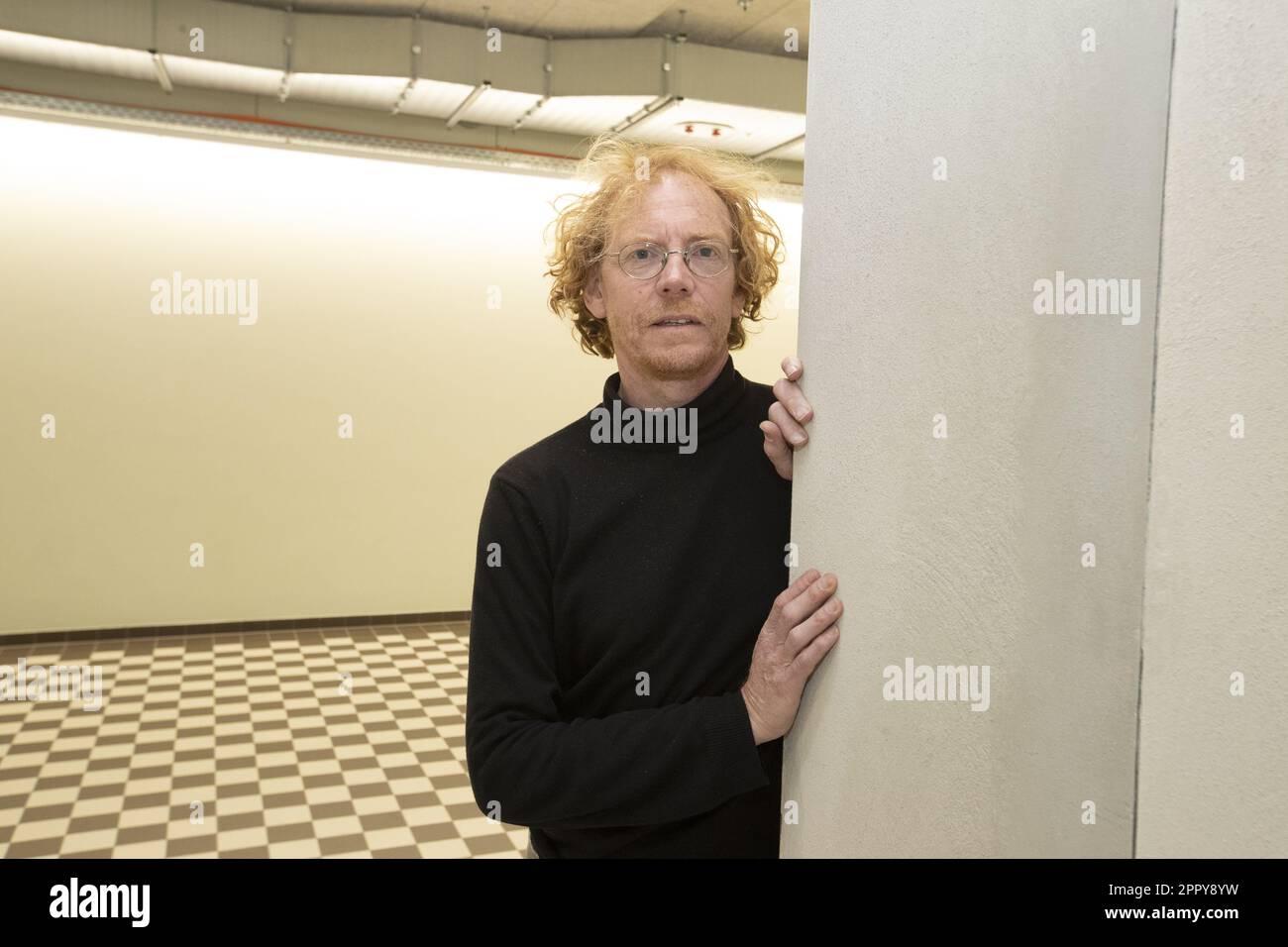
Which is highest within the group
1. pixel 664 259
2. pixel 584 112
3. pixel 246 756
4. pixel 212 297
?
pixel 584 112

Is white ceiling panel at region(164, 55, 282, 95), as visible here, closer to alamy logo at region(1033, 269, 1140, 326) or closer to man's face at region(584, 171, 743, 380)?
man's face at region(584, 171, 743, 380)

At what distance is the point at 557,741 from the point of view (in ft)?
4.95

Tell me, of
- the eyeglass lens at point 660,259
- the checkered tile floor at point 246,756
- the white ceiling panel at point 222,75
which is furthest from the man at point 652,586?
the white ceiling panel at point 222,75

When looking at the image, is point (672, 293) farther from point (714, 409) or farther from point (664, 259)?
point (714, 409)

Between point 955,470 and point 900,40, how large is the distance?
0.56 m

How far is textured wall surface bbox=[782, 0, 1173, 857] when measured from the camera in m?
0.97

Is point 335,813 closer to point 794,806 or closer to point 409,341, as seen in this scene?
point 794,806

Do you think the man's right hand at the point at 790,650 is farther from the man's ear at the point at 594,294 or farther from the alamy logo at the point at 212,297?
the alamy logo at the point at 212,297

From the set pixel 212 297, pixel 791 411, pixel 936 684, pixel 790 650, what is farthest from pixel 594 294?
pixel 212 297

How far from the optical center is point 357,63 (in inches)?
231
